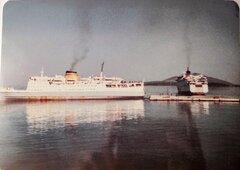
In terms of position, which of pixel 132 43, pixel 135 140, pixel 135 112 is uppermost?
pixel 132 43

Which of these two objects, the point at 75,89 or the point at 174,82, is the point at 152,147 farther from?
the point at 75,89

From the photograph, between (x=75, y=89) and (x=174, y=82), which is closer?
(x=174, y=82)

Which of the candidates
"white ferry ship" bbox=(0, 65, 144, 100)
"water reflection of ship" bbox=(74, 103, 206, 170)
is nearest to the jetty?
"white ferry ship" bbox=(0, 65, 144, 100)

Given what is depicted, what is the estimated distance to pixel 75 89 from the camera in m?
3.44

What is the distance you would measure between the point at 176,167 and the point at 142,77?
3.01ft

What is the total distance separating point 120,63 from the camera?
9.46 ft

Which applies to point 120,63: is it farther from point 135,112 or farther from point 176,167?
point 176,167

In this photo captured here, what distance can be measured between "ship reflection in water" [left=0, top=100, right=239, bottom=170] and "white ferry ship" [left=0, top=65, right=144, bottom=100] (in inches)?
6.4

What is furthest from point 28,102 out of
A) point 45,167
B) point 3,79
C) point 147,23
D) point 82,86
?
point 147,23

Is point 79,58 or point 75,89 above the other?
point 79,58

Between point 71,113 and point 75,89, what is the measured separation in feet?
1.75

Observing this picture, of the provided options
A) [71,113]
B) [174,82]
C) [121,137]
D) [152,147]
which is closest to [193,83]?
[174,82]

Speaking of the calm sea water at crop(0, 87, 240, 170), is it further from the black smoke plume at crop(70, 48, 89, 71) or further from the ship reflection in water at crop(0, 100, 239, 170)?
the black smoke plume at crop(70, 48, 89, 71)

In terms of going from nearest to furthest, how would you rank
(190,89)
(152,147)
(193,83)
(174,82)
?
1. (152,147)
2. (193,83)
3. (174,82)
4. (190,89)
